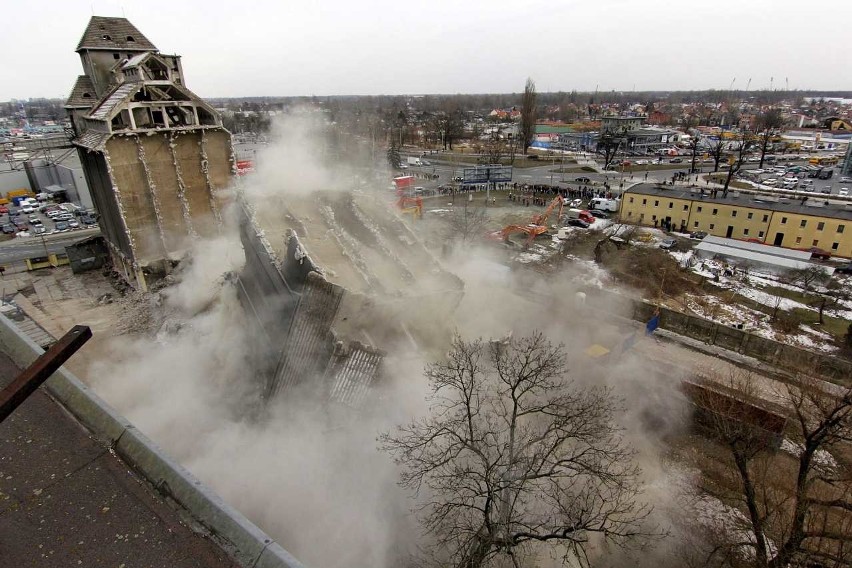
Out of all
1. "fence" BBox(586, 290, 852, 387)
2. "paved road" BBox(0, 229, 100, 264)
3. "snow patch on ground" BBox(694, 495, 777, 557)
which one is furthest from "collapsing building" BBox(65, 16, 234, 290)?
"snow patch on ground" BBox(694, 495, 777, 557)

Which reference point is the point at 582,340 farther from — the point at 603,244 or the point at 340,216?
the point at 603,244

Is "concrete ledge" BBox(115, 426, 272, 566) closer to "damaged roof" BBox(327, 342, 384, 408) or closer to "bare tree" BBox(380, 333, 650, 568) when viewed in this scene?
"bare tree" BBox(380, 333, 650, 568)

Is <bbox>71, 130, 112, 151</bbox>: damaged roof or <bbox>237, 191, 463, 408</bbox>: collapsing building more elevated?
<bbox>71, 130, 112, 151</bbox>: damaged roof

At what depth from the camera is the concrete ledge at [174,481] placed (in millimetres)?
3293

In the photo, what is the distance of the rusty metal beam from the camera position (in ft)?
10.7

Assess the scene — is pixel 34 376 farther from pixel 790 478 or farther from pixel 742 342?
pixel 742 342

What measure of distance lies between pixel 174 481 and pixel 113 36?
2302 cm

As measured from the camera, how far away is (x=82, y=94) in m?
19.7

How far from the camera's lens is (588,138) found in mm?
65500

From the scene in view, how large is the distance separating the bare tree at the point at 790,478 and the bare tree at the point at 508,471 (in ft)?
5.83

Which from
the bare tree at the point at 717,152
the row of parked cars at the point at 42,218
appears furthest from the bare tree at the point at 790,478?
the bare tree at the point at 717,152

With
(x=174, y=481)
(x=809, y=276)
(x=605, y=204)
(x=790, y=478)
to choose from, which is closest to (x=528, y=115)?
(x=605, y=204)

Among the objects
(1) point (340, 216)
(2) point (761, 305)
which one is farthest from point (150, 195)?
(2) point (761, 305)

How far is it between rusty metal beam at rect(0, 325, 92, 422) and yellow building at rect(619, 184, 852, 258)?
1259 inches
